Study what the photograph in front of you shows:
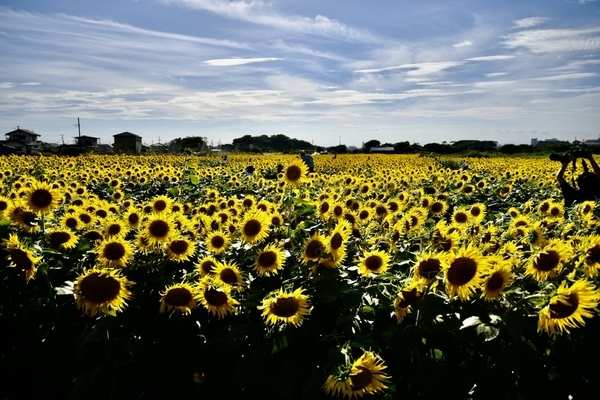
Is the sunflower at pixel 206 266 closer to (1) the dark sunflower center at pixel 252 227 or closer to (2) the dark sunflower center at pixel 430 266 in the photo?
(1) the dark sunflower center at pixel 252 227

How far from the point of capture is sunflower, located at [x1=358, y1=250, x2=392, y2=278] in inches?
110

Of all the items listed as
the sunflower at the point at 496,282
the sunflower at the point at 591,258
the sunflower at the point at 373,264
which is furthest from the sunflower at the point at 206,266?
the sunflower at the point at 591,258

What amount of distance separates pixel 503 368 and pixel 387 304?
2.00ft

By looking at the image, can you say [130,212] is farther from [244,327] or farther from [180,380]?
[244,327]

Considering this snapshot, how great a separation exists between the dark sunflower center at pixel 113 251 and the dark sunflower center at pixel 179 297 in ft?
2.04

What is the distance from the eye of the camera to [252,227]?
3.46 m

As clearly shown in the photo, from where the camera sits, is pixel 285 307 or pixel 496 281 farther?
pixel 285 307

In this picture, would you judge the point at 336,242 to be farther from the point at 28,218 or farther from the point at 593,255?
the point at 28,218

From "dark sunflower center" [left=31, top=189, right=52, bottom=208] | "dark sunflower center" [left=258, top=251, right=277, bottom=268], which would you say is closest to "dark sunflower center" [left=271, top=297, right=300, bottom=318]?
"dark sunflower center" [left=258, top=251, right=277, bottom=268]

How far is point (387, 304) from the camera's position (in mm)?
2436

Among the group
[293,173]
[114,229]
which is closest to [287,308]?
[114,229]

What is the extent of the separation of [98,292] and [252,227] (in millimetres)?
1235

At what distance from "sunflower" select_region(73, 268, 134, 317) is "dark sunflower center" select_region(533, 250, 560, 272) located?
2283mm

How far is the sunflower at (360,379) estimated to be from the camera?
79.7 inches
